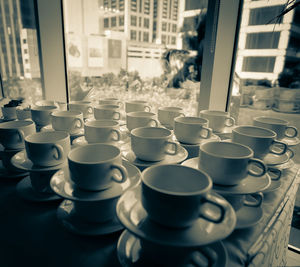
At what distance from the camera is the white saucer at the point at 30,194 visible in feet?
2.09

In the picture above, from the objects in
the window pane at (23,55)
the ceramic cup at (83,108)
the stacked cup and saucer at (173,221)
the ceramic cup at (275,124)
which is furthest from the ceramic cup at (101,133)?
the window pane at (23,55)

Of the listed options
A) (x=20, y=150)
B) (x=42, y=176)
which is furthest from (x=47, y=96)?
(x=42, y=176)

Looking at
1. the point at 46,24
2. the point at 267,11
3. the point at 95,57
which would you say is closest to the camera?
the point at 267,11

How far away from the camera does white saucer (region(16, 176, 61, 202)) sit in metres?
0.64

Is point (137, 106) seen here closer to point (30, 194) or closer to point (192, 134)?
point (192, 134)

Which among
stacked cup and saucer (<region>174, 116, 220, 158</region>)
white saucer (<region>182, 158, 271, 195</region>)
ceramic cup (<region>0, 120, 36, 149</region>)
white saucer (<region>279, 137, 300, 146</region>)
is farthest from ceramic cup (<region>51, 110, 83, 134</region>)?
white saucer (<region>279, 137, 300, 146</region>)

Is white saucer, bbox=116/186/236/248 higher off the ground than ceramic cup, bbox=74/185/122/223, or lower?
higher

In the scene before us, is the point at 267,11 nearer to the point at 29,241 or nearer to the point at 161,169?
the point at 161,169

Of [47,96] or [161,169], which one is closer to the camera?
[161,169]

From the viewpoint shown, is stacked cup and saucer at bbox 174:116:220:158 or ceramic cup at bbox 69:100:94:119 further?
ceramic cup at bbox 69:100:94:119

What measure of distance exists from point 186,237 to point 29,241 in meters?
0.38

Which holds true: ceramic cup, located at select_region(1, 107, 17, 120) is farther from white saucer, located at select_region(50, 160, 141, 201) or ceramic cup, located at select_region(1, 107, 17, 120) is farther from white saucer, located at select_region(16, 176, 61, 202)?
white saucer, located at select_region(50, 160, 141, 201)

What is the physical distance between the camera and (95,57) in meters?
5.08

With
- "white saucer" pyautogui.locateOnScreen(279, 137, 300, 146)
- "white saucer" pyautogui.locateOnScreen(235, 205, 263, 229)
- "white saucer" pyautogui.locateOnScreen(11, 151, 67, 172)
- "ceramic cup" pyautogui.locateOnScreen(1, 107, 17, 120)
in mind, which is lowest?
"white saucer" pyautogui.locateOnScreen(235, 205, 263, 229)
